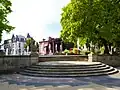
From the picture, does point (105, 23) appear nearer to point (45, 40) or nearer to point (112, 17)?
point (112, 17)

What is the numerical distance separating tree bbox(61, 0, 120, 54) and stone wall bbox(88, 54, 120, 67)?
2309 millimetres

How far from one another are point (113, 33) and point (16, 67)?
10.9 metres

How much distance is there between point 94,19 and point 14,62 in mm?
9667

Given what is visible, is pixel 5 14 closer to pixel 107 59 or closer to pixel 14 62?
pixel 14 62

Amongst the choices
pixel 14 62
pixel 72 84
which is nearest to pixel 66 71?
pixel 72 84

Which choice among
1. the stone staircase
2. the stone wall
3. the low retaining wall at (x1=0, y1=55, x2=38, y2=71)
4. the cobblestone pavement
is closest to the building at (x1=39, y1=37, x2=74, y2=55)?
the stone wall

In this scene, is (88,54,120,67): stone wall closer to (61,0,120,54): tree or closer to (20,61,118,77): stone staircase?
(61,0,120,54): tree

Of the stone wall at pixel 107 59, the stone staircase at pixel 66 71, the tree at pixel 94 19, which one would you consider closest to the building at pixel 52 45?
the stone wall at pixel 107 59

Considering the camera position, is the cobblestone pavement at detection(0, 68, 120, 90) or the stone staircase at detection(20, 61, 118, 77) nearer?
the cobblestone pavement at detection(0, 68, 120, 90)

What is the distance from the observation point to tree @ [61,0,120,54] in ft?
71.5

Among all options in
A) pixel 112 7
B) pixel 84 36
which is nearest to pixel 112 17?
pixel 112 7

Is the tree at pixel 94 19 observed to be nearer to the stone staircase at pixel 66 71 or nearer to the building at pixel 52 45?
the stone staircase at pixel 66 71

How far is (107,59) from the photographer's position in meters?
26.1

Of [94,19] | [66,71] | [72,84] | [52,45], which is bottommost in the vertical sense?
[72,84]
